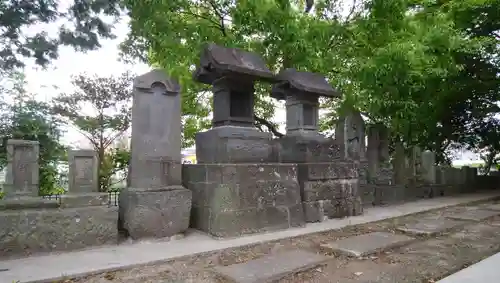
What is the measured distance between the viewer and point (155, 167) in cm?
454

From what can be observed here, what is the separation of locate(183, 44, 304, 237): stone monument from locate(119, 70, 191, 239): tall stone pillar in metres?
0.37

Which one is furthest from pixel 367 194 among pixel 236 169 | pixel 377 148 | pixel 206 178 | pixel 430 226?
pixel 206 178

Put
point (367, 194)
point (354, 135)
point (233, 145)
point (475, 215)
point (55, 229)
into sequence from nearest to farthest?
point (55, 229), point (233, 145), point (475, 215), point (367, 194), point (354, 135)

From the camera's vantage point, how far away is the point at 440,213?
23.4ft

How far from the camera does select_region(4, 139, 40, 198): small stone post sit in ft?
14.8

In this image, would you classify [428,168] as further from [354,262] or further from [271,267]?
[271,267]

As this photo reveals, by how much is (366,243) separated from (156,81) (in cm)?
359

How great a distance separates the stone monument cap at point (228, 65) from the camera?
191 inches

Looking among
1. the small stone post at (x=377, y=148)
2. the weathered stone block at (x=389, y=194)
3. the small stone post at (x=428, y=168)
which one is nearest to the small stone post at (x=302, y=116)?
the weathered stone block at (x=389, y=194)

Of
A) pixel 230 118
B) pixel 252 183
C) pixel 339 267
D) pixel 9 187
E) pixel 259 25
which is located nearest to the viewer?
pixel 339 267

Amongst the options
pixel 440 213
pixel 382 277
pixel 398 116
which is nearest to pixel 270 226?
pixel 382 277

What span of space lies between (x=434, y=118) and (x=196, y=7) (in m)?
9.39

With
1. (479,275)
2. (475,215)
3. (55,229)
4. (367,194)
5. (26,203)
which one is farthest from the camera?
(367,194)

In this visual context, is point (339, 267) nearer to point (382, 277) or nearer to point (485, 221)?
point (382, 277)
